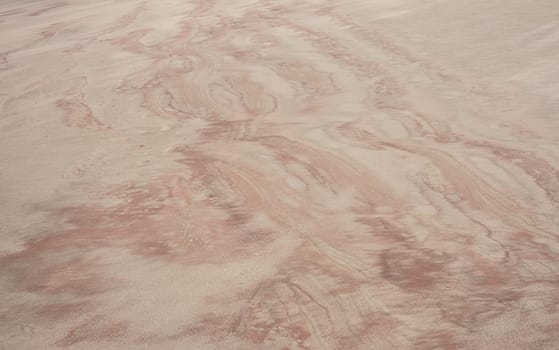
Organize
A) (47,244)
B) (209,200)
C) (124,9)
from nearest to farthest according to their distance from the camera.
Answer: (47,244) < (209,200) < (124,9)

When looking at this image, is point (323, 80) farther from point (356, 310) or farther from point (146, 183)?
point (356, 310)

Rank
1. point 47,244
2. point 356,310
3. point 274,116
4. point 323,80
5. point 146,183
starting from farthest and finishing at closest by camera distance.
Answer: point 323,80 < point 274,116 < point 146,183 < point 47,244 < point 356,310

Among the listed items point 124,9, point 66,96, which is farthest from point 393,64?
point 124,9

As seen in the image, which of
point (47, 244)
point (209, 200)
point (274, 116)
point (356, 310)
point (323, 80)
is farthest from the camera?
point (323, 80)

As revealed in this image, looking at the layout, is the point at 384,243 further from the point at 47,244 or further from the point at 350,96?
the point at 350,96

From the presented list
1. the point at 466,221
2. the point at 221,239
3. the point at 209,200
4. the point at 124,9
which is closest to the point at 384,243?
the point at 466,221

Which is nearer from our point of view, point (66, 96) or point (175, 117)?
point (175, 117)
